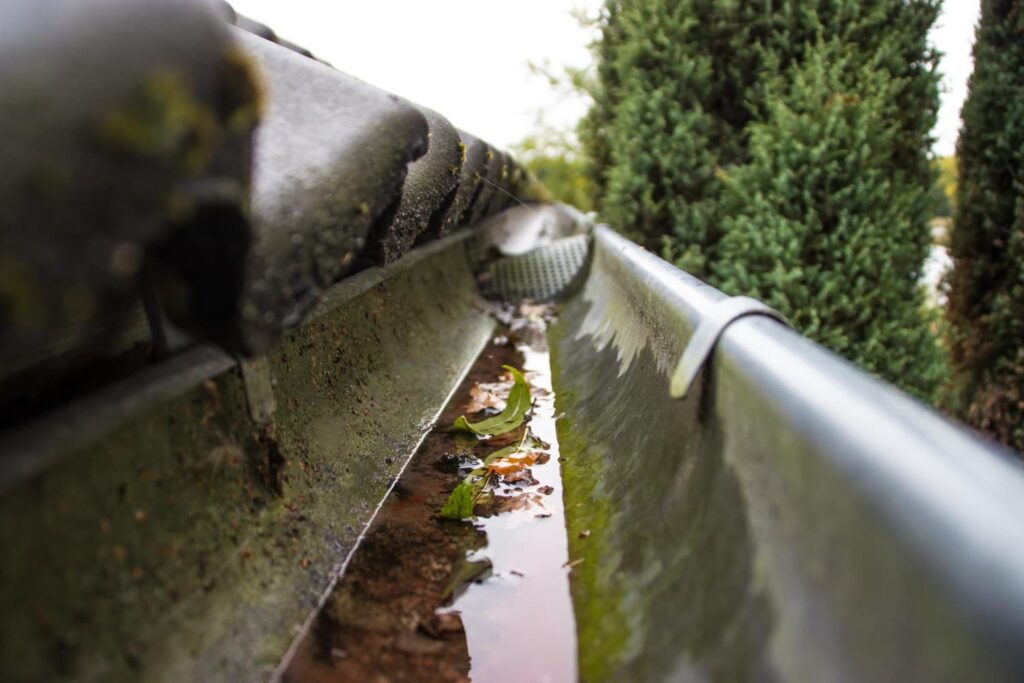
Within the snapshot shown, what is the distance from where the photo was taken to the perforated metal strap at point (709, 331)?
1.18 metres

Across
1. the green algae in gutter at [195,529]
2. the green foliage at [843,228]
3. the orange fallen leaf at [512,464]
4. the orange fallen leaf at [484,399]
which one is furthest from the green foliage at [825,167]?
the green algae in gutter at [195,529]

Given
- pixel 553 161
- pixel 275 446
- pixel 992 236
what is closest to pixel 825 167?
pixel 992 236

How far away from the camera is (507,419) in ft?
7.64

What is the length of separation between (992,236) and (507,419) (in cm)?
290

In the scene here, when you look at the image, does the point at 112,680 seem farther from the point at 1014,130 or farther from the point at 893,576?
the point at 1014,130

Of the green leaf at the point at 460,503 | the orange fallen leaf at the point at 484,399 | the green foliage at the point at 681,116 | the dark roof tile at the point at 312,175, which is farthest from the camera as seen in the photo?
the green foliage at the point at 681,116

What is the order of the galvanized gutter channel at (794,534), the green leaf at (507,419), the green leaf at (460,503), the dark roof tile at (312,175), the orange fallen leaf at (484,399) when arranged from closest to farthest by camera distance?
the galvanized gutter channel at (794,534) → the dark roof tile at (312,175) → the green leaf at (460,503) → the green leaf at (507,419) → the orange fallen leaf at (484,399)

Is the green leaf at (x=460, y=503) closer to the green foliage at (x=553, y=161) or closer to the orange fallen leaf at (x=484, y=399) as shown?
the orange fallen leaf at (x=484, y=399)

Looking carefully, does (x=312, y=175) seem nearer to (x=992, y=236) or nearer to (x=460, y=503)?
(x=460, y=503)

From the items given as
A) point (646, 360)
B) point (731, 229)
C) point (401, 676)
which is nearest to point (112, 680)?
point (401, 676)

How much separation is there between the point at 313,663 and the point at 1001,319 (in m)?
3.64

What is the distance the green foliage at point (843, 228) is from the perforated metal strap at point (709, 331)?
2580 millimetres

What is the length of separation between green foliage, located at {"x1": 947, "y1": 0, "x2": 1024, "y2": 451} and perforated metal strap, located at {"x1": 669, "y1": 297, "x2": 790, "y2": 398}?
2847mm

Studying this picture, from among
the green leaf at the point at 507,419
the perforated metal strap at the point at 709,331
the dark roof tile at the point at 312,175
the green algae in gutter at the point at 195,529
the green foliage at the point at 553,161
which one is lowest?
the green foliage at the point at 553,161
